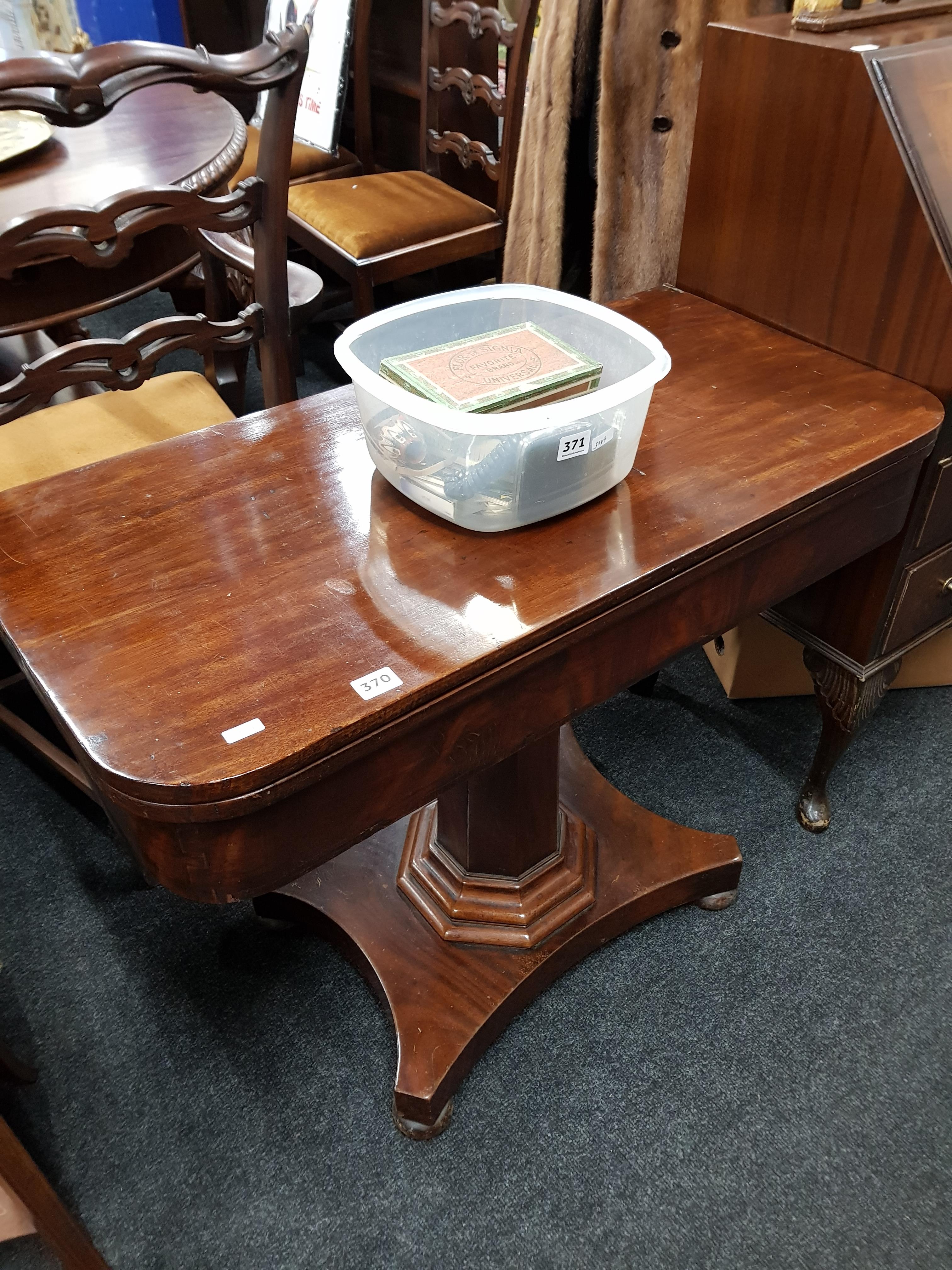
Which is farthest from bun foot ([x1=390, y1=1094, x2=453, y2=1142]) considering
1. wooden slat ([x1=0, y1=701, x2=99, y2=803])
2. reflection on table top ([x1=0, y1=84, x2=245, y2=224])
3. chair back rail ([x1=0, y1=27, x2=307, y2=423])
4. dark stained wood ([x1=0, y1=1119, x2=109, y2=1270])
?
reflection on table top ([x1=0, y1=84, x2=245, y2=224])

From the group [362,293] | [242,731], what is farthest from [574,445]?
[362,293]

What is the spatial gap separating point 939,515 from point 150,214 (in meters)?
0.99

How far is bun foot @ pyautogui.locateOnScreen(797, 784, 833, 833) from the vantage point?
138cm

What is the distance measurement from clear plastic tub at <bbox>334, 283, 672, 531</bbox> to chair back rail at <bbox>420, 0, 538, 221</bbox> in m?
1.09

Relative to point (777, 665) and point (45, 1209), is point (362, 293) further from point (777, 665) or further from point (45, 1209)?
point (45, 1209)

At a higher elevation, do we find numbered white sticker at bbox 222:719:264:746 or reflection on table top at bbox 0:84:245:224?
reflection on table top at bbox 0:84:245:224

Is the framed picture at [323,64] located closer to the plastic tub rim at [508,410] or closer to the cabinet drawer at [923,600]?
the plastic tub rim at [508,410]

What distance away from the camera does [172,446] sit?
3.08 ft

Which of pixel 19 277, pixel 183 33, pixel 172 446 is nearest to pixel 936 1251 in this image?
pixel 172 446

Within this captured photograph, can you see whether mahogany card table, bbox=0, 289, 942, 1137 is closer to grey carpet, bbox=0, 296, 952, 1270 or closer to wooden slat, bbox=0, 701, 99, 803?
grey carpet, bbox=0, 296, 952, 1270

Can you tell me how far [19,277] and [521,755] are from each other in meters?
0.87

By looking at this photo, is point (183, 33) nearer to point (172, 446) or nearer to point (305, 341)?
point (305, 341)

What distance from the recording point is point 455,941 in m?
1.17

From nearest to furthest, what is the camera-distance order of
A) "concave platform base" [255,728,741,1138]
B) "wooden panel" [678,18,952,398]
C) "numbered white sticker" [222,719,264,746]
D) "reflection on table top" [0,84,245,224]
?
"numbered white sticker" [222,719,264,746] < "wooden panel" [678,18,952,398] < "concave platform base" [255,728,741,1138] < "reflection on table top" [0,84,245,224]
